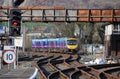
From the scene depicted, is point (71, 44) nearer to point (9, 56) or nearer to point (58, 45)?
point (58, 45)

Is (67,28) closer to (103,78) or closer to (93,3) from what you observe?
(93,3)

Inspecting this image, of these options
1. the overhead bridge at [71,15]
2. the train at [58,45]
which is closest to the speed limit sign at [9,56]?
the overhead bridge at [71,15]

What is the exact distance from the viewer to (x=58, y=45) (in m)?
70.1

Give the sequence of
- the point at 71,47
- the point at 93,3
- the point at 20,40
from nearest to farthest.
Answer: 1. the point at 20,40
2. the point at 71,47
3. the point at 93,3

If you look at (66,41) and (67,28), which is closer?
(66,41)

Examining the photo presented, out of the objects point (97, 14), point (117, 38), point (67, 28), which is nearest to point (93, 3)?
point (67, 28)

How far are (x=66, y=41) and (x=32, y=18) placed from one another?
80.2 ft

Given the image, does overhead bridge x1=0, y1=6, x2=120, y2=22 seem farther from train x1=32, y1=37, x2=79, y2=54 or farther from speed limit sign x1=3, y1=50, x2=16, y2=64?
speed limit sign x1=3, y1=50, x2=16, y2=64

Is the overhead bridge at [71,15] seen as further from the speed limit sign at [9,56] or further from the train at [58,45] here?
the speed limit sign at [9,56]

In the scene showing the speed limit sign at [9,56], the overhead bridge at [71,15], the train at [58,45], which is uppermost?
the overhead bridge at [71,15]

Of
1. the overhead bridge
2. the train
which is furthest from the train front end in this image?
the overhead bridge

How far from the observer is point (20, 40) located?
754 inches

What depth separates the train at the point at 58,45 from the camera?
66000 mm

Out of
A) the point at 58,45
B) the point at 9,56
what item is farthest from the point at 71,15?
the point at 58,45
